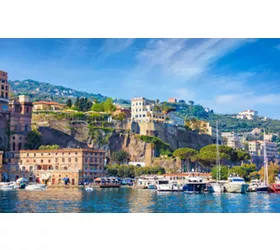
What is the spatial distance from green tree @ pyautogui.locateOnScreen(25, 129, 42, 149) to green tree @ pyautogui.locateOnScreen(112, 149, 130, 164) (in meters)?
7.94

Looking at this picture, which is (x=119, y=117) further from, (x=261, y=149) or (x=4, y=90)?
(x=261, y=149)

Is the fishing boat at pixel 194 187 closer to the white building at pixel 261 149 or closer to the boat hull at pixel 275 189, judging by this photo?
the boat hull at pixel 275 189

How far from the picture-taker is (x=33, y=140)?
5059 centimetres

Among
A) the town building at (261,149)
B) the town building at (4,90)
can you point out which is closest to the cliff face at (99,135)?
the town building at (4,90)

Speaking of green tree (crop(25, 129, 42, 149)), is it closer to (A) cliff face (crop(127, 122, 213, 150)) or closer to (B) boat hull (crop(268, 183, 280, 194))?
(A) cliff face (crop(127, 122, 213, 150))

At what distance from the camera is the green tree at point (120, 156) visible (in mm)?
53031

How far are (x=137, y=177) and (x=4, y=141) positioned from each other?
13655mm

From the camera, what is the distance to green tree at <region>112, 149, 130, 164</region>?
53.0m

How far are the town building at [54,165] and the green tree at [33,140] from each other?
255 cm

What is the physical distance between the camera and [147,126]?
191ft

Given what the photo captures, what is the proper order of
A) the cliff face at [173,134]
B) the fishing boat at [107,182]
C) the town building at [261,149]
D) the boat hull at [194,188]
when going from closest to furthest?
the boat hull at [194,188]
the fishing boat at [107,182]
the cliff face at [173,134]
the town building at [261,149]

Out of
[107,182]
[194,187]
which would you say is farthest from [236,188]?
[107,182]
